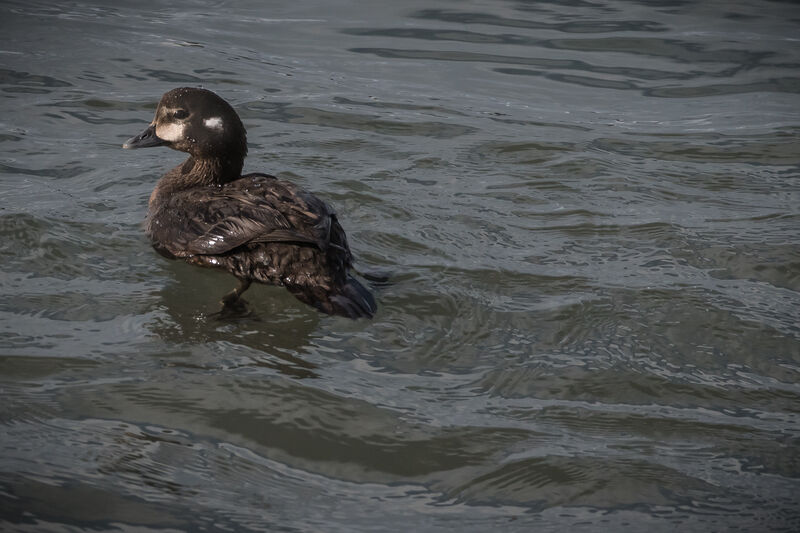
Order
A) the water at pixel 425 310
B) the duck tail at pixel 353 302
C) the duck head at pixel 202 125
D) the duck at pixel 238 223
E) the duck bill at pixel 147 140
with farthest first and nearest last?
1. the duck bill at pixel 147 140
2. the duck head at pixel 202 125
3. the duck at pixel 238 223
4. the duck tail at pixel 353 302
5. the water at pixel 425 310

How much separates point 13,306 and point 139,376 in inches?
43.8

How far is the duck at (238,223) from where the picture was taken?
18.0 ft

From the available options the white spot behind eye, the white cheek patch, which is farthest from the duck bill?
the white spot behind eye

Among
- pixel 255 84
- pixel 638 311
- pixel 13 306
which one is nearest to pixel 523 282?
pixel 638 311

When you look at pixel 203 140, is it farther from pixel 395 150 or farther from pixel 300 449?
pixel 300 449

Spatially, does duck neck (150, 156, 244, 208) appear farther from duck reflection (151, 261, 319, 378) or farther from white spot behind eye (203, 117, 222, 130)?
duck reflection (151, 261, 319, 378)

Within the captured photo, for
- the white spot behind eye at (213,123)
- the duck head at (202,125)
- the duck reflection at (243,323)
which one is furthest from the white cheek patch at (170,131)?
the duck reflection at (243,323)

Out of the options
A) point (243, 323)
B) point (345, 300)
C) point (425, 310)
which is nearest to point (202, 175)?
point (243, 323)

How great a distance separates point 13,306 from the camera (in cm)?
533

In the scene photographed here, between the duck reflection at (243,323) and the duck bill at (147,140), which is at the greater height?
the duck bill at (147,140)

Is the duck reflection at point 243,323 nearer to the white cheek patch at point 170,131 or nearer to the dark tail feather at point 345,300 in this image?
the dark tail feather at point 345,300

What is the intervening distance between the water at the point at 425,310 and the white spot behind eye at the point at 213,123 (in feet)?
2.86

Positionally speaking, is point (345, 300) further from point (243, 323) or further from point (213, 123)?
point (213, 123)

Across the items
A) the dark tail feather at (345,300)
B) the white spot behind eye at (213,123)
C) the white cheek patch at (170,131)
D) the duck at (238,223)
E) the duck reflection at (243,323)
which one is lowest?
the duck reflection at (243,323)
